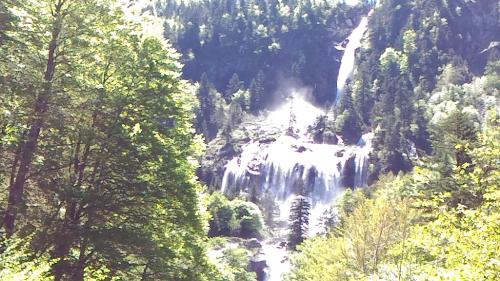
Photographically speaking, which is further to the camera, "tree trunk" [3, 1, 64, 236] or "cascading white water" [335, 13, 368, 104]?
"cascading white water" [335, 13, 368, 104]

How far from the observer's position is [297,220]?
77.6 meters

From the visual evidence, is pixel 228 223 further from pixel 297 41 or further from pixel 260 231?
pixel 297 41

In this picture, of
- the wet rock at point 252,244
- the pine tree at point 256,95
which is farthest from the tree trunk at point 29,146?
the pine tree at point 256,95

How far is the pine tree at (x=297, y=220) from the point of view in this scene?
76938mm

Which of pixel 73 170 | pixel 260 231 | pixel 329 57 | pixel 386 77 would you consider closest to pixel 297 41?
pixel 329 57

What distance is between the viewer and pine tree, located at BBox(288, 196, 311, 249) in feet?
252

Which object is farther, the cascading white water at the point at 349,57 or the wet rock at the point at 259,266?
the cascading white water at the point at 349,57

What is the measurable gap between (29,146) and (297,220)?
65563 mm

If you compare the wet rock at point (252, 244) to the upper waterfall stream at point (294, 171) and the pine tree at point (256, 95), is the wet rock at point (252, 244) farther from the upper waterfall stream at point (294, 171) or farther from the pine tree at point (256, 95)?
the pine tree at point (256, 95)

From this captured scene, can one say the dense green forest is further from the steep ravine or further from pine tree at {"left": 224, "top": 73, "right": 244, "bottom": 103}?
pine tree at {"left": 224, "top": 73, "right": 244, "bottom": 103}

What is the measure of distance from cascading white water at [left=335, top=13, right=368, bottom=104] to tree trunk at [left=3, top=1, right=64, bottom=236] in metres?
148

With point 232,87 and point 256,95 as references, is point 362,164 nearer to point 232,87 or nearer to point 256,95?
point 256,95

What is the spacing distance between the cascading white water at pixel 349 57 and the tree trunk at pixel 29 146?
148 meters

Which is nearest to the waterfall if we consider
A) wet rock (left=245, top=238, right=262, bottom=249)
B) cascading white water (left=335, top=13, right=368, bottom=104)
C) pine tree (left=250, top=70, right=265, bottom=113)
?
wet rock (left=245, top=238, right=262, bottom=249)
